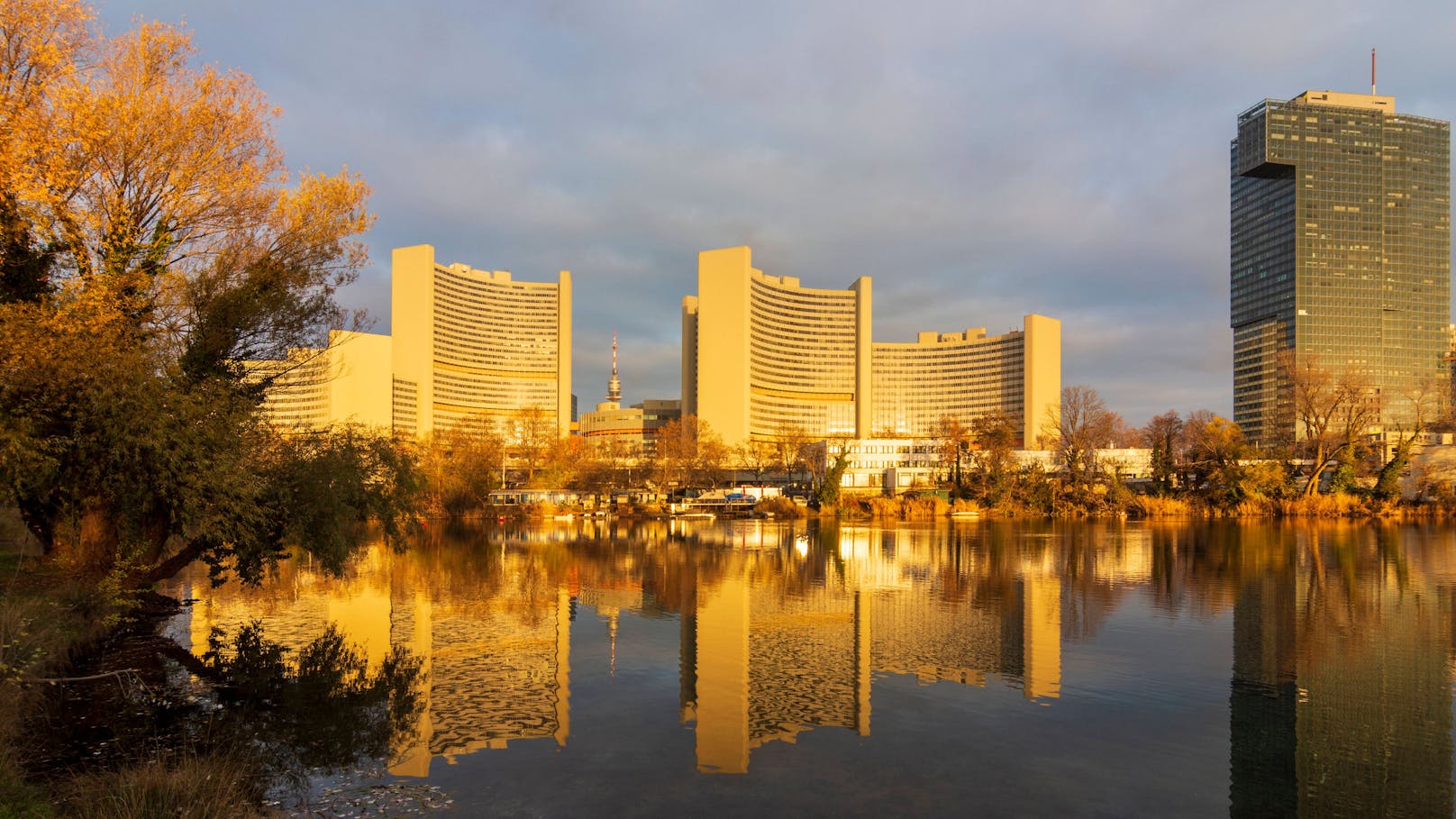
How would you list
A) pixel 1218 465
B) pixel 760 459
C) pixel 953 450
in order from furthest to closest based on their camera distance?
1. pixel 760 459
2. pixel 953 450
3. pixel 1218 465

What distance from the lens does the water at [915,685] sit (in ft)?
37.6

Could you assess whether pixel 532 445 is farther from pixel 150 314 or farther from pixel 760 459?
pixel 150 314

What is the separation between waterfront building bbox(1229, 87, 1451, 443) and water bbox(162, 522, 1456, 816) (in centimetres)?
18279

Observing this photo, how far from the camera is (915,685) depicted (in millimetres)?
16797

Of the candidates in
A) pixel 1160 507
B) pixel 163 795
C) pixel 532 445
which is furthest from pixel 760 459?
pixel 163 795

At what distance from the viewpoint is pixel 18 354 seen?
1549 cm

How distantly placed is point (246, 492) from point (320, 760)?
9433 mm

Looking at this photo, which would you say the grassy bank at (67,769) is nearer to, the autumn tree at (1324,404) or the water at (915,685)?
the water at (915,685)

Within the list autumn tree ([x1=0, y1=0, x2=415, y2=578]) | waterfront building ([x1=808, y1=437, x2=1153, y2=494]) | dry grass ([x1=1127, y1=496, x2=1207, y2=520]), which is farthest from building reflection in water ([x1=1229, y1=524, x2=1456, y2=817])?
waterfront building ([x1=808, y1=437, x2=1153, y2=494])

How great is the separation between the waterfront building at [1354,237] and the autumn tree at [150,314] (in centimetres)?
20228

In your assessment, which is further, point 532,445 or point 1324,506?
point 532,445

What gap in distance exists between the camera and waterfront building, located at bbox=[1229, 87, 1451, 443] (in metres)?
187

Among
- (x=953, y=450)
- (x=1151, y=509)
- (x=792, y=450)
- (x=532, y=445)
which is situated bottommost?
(x=1151, y=509)

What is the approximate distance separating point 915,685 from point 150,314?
64.8 ft
